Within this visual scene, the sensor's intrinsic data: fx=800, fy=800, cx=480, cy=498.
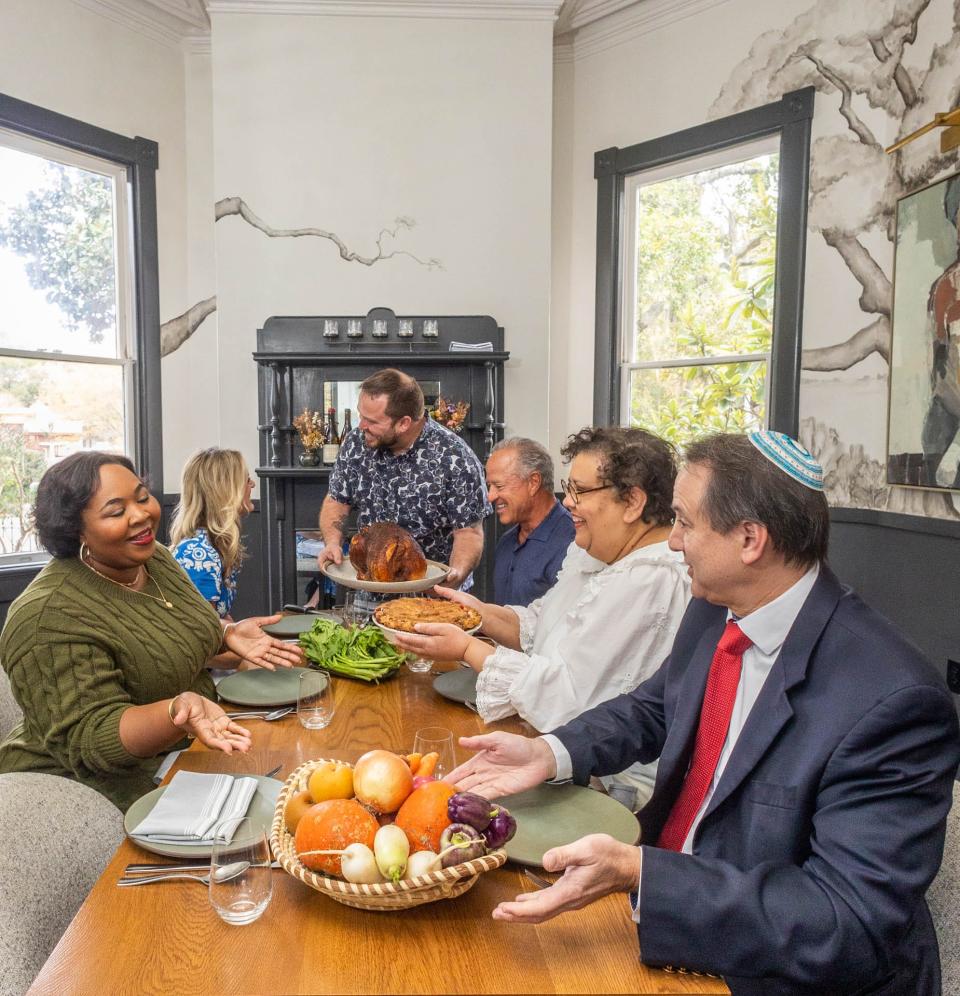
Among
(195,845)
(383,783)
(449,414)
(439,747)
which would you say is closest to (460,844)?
(383,783)

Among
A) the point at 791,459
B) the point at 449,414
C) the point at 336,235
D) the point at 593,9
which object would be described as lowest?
the point at 791,459

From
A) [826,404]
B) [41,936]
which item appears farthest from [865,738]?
[826,404]

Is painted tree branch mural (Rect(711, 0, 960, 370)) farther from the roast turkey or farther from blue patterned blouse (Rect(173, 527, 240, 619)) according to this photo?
blue patterned blouse (Rect(173, 527, 240, 619))

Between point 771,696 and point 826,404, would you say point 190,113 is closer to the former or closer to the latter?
point 826,404

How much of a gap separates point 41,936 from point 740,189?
178 inches

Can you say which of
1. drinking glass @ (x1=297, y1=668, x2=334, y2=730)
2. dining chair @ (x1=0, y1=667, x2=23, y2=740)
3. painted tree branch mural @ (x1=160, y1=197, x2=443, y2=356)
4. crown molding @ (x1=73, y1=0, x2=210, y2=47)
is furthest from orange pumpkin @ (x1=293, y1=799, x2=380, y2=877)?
crown molding @ (x1=73, y1=0, x2=210, y2=47)

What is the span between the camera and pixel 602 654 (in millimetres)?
1757

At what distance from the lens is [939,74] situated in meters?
3.38

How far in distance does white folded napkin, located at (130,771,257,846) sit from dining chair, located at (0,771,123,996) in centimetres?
18

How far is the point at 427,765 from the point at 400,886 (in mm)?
257

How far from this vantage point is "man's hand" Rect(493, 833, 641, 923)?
0.97m

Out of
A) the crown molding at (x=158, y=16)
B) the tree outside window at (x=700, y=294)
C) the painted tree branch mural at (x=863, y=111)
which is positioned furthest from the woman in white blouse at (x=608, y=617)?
the crown molding at (x=158, y=16)

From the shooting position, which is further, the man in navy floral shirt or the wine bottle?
the wine bottle

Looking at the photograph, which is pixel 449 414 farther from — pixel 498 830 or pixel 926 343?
pixel 498 830
